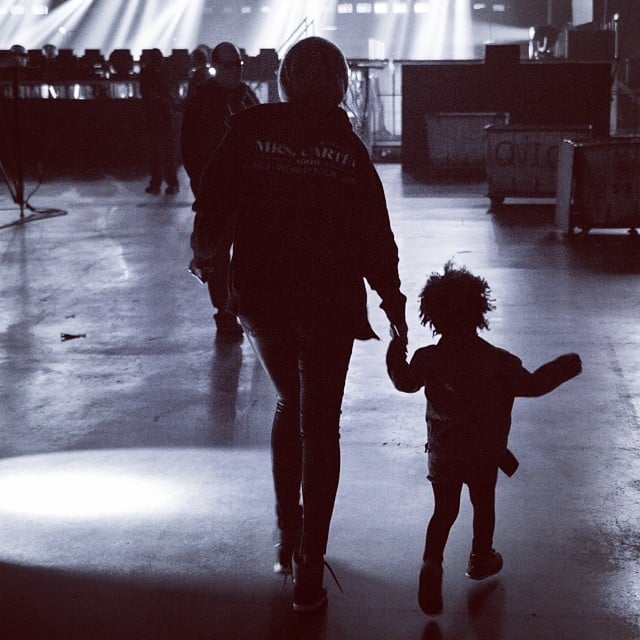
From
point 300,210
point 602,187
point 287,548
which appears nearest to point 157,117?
point 602,187

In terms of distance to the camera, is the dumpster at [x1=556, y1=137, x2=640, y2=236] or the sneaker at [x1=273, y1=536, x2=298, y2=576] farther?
the dumpster at [x1=556, y1=137, x2=640, y2=236]

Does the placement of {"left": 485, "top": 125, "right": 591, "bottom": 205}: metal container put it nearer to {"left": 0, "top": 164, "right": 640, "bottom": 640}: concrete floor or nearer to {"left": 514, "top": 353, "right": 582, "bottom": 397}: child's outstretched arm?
{"left": 0, "top": 164, "right": 640, "bottom": 640}: concrete floor

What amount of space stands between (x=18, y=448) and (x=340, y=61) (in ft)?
9.22

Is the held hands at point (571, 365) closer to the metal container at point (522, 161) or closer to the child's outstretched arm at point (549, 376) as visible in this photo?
the child's outstretched arm at point (549, 376)

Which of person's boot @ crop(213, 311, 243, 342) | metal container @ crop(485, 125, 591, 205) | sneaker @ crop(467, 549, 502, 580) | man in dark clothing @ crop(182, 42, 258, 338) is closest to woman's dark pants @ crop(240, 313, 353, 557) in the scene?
sneaker @ crop(467, 549, 502, 580)

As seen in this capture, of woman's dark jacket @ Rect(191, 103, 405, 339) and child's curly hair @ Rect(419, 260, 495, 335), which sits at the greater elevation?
woman's dark jacket @ Rect(191, 103, 405, 339)

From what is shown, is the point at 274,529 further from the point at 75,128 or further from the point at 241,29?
the point at 241,29

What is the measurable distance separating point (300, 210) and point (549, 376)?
94 cm

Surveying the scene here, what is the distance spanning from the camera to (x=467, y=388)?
11.2 ft

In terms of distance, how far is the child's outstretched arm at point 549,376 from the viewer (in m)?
3.33

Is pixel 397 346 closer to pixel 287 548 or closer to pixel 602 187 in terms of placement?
pixel 287 548

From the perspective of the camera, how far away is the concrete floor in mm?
→ 3539

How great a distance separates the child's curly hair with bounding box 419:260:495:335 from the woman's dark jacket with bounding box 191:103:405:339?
0.21 meters

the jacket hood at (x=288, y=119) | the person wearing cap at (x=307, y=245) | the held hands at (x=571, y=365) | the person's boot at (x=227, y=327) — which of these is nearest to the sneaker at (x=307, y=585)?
the person wearing cap at (x=307, y=245)
